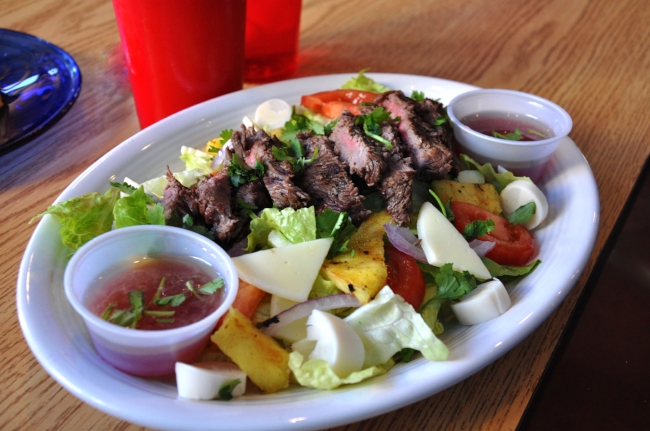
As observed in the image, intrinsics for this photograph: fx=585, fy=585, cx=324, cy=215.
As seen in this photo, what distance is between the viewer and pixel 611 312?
291 cm

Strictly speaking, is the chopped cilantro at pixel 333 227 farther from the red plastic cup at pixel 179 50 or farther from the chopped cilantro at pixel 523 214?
the red plastic cup at pixel 179 50

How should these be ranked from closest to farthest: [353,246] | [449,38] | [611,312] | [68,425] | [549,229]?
1. [68,425]
2. [353,246]
3. [549,229]
4. [611,312]
5. [449,38]

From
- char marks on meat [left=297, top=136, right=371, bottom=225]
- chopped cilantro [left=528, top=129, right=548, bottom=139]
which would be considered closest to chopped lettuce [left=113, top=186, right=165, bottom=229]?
char marks on meat [left=297, top=136, right=371, bottom=225]

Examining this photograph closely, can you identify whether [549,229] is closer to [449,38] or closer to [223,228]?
[223,228]

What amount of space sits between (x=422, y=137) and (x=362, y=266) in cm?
77

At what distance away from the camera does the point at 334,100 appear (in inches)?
128

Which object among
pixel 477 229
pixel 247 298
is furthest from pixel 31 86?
pixel 477 229

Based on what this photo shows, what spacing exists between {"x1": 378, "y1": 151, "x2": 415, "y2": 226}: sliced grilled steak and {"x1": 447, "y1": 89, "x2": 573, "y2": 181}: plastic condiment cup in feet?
1.60

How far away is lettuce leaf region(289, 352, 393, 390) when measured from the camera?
1794 millimetres

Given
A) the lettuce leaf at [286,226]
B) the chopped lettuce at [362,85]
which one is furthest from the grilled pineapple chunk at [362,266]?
the chopped lettuce at [362,85]

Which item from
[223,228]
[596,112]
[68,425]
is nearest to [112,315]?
[68,425]

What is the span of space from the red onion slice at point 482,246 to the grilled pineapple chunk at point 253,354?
0.92 m

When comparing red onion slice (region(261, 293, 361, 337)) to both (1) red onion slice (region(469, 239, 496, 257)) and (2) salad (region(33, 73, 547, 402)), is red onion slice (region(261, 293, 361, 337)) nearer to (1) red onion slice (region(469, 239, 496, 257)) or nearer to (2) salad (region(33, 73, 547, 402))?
(2) salad (region(33, 73, 547, 402))

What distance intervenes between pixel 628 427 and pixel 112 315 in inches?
88.5
